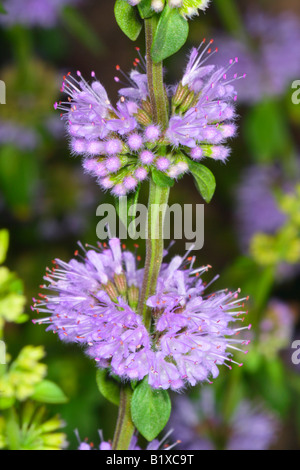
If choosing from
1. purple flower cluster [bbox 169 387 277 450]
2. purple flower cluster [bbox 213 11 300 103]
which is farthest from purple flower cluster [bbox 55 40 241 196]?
purple flower cluster [bbox 213 11 300 103]

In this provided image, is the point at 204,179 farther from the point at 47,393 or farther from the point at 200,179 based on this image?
the point at 47,393

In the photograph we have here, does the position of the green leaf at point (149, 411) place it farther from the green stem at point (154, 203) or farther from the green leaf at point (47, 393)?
the green leaf at point (47, 393)

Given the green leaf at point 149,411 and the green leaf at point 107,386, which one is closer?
the green leaf at point 149,411

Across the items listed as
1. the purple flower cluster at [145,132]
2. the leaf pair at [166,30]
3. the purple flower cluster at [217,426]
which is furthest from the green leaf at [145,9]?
the purple flower cluster at [217,426]

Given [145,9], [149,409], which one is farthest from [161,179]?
[149,409]

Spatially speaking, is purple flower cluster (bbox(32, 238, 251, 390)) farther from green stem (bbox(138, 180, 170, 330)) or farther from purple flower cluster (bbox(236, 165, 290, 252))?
purple flower cluster (bbox(236, 165, 290, 252))

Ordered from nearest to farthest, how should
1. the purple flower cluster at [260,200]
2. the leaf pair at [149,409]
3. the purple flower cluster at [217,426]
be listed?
1. the leaf pair at [149,409]
2. the purple flower cluster at [217,426]
3. the purple flower cluster at [260,200]
